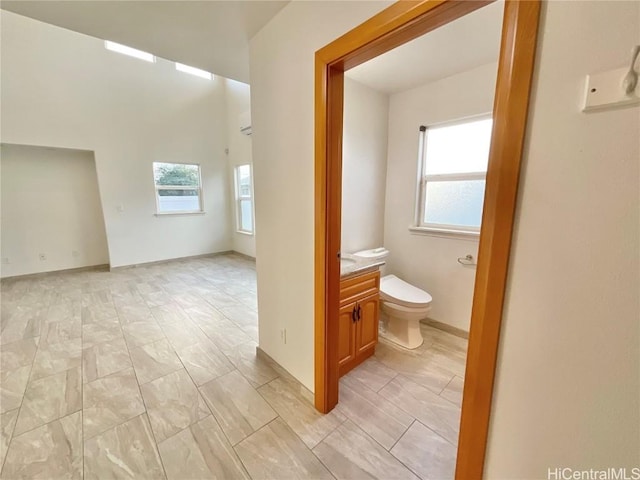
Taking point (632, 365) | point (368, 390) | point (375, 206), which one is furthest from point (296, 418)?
point (375, 206)

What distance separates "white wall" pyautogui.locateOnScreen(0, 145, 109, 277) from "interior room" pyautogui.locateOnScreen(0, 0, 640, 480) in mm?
31

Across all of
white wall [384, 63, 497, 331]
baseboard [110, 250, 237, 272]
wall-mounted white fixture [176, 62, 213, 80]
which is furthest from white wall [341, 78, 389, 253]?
baseboard [110, 250, 237, 272]

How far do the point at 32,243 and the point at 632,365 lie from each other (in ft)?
21.1

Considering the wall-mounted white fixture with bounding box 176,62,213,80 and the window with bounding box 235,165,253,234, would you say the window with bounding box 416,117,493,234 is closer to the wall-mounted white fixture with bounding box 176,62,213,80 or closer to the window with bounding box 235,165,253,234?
the window with bounding box 235,165,253,234

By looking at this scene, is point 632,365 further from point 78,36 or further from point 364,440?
point 78,36

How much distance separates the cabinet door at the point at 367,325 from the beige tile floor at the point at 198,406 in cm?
16

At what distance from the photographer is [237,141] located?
5332 millimetres

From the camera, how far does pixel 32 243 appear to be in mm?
4051

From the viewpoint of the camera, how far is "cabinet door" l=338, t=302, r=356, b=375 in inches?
70.6

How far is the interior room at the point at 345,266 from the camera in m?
0.65

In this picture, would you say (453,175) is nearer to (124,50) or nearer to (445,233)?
(445,233)

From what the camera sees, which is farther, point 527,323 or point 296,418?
point 296,418

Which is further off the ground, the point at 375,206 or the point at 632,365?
the point at 375,206

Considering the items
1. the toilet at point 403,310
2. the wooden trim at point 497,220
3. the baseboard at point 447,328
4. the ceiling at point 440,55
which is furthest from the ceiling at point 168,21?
the baseboard at point 447,328
